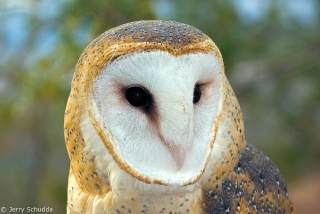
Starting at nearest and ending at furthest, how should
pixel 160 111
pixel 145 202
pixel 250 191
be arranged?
pixel 160 111
pixel 145 202
pixel 250 191

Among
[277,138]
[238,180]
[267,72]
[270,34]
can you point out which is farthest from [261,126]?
[238,180]

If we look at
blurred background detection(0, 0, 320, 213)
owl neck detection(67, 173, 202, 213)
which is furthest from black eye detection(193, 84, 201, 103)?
blurred background detection(0, 0, 320, 213)

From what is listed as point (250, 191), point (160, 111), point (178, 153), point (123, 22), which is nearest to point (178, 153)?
point (178, 153)

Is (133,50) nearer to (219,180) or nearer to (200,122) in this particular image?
(200,122)

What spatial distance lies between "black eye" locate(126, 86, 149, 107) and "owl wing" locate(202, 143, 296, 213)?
1.03ft

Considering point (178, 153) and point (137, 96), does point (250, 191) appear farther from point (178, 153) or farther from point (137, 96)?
point (137, 96)

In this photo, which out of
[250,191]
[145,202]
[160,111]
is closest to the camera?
[160,111]

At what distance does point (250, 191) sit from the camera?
3.39ft

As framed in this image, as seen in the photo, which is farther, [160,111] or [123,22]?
[123,22]

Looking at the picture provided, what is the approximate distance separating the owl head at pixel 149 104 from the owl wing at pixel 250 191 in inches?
4.0

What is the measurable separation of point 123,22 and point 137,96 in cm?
93

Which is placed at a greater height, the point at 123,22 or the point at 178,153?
the point at 123,22

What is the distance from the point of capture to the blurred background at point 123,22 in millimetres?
1743

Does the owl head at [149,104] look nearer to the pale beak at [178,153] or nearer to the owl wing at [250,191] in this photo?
the pale beak at [178,153]
